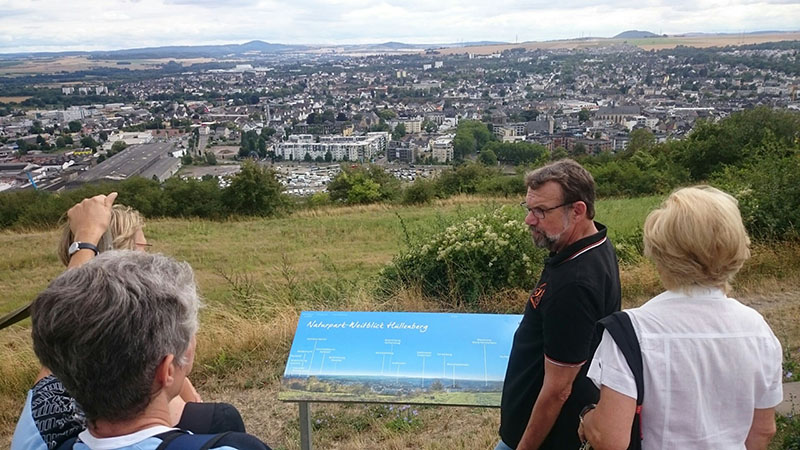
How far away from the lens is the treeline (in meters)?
20.6

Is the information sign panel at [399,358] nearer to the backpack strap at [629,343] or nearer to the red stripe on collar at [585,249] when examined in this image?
the red stripe on collar at [585,249]

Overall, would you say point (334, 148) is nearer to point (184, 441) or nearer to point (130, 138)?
point (130, 138)

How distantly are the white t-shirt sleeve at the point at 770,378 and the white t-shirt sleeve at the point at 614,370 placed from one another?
355mm

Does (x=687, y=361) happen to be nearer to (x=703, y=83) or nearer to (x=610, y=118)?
(x=610, y=118)

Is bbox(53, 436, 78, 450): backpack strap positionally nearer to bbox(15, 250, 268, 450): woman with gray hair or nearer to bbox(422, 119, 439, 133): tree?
bbox(15, 250, 268, 450): woman with gray hair

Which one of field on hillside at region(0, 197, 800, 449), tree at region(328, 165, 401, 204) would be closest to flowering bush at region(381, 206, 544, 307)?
field on hillside at region(0, 197, 800, 449)

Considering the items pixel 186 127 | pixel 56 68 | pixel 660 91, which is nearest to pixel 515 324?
pixel 186 127

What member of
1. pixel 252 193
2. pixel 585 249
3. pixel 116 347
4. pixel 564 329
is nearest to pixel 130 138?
pixel 252 193

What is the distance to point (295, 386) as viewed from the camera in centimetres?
259

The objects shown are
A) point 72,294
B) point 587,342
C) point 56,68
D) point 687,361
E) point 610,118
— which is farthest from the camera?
point 56,68

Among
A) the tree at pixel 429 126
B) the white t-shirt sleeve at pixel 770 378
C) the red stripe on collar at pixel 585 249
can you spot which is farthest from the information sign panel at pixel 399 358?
the tree at pixel 429 126

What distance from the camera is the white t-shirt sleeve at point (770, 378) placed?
5.01ft

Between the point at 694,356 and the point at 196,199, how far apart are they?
2150 centimetres

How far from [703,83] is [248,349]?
291ft
